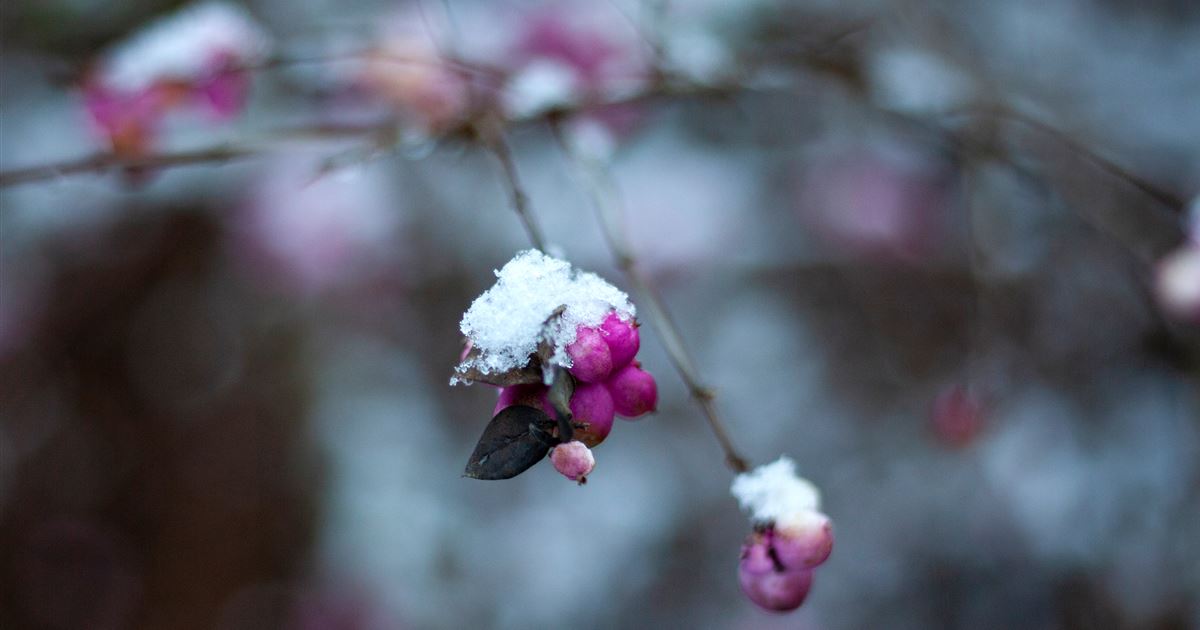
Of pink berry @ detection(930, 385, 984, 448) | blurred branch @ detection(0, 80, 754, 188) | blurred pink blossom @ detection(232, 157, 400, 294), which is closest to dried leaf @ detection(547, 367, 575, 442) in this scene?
blurred branch @ detection(0, 80, 754, 188)

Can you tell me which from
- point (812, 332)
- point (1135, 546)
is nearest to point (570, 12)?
point (812, 332)

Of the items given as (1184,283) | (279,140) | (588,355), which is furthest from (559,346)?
(1184,283)

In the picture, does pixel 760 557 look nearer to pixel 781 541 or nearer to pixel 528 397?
pixel 781 541

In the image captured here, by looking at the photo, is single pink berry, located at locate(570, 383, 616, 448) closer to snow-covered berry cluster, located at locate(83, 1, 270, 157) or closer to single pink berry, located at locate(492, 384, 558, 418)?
single pink berry, located at locate(492, 384, 558, 418)

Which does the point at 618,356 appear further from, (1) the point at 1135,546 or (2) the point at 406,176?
(2) the point at 406,176

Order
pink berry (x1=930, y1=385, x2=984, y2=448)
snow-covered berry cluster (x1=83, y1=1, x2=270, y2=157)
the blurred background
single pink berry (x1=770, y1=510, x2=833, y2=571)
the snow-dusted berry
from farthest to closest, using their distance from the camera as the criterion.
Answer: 1. the blurred background
2. pink berry (x1=930, y1=385, x2=984, y2=448)
3. snow-covered berry cluster (x1=83, y1=1, x2=270, y2=157)
4. the snow-dusted berry
5. single pink berry (x1=770, y1=510, x2=833, y2=571)

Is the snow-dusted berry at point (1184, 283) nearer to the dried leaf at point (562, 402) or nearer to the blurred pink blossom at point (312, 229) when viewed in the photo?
the dried leaf at point (562, 402)

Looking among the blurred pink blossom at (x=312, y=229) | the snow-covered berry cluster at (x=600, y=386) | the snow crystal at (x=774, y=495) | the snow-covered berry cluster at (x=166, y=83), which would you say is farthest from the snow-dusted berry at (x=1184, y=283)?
the blurred pink blossom at (x=312, y=229)
